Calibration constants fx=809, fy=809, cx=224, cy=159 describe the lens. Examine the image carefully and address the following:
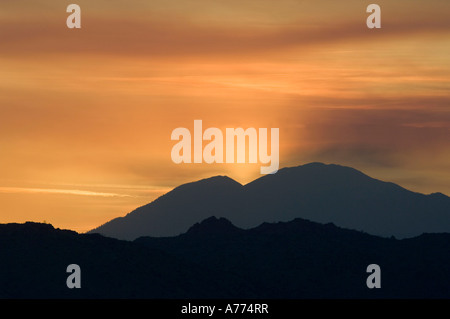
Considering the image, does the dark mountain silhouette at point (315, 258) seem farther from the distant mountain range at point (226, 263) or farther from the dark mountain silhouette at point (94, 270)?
the dark mountain silhouette at point (94, 270)

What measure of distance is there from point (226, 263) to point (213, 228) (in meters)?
16.0

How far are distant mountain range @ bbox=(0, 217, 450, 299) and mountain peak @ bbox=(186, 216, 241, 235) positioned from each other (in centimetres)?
16

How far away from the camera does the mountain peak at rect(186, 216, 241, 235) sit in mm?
129875

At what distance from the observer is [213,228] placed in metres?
131

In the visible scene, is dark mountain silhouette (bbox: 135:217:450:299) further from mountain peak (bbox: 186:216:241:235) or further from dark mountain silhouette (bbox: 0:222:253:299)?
dark mountain silhouette (bbox: 0:222:253:299)

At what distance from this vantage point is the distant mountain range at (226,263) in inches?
3541

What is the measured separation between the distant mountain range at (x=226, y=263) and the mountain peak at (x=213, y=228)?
6.3 inches

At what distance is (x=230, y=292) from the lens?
322ft

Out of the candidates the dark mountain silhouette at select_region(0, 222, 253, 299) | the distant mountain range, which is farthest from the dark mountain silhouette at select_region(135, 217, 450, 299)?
the dark mountain silhouette at select_region(0, 222, 253, 299)

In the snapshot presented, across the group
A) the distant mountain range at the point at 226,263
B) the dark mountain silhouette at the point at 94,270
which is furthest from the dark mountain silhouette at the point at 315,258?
the dark mountain silhouette at the point at 94,270

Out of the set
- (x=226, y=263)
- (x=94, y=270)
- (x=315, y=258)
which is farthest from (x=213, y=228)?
(x=94, y=270)

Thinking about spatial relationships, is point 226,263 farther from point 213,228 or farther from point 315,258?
point 213,228

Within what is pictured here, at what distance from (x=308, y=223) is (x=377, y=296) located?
24846 mm
